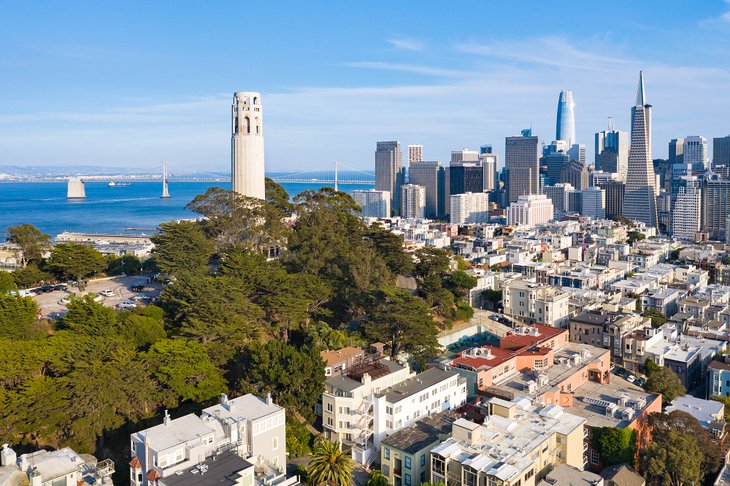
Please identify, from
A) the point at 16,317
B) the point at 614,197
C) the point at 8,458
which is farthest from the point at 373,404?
the point at 614,197

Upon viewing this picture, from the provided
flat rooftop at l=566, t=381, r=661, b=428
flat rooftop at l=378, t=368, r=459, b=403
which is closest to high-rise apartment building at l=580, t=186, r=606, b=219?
flat rooftop at l=566, t=381, r=661, b=428

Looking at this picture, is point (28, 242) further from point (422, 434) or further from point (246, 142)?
point (422, 434)

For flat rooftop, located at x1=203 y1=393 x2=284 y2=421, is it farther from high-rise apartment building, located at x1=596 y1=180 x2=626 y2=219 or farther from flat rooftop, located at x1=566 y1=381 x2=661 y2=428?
high-rise apartment building, located at x1=596 y1=180 x2=626 y2=219

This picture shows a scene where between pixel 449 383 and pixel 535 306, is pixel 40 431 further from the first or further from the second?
pixel 535 306

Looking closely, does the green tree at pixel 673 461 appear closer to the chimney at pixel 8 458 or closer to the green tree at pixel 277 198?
the chimney at pixel 8 458

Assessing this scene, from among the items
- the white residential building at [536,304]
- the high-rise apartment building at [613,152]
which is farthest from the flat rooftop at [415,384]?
the high-rise apartment building at [613,152]

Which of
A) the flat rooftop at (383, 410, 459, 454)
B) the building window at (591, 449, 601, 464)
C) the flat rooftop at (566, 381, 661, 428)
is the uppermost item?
the flat rooftop at (383, 410, 459, 454)

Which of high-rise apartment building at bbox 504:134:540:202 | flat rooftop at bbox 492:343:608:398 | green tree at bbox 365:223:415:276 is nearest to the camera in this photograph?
flat rooftop at bbox 492:343:608:398
